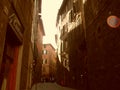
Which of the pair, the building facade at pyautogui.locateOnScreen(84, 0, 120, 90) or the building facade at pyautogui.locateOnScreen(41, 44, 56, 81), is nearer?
the building facade at pyautogui.locateOnScreen(84, 0, 120, 90)

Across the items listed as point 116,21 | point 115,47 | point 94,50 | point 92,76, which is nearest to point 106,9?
point 116,21

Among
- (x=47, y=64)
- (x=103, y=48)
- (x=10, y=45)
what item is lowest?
(x=10, y=45)

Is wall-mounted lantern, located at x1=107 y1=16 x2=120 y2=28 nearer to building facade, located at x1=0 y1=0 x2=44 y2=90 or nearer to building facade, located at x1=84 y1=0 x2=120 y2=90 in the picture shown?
building facade, located at x1=84 y1=0 x2=120 y2=90

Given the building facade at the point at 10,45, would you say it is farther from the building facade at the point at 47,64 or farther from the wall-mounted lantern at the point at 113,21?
the building facade at the point at 47,64

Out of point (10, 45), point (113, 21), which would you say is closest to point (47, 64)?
point (113, 21)

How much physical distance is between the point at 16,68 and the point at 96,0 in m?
5.28

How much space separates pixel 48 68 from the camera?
40.7 metres

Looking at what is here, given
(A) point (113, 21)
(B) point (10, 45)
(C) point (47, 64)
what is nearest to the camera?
(B) point (10, 45)

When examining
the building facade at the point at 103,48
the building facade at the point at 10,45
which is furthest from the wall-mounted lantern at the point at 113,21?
the building facade at the point at 10,45

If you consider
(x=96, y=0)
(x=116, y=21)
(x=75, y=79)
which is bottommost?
(x=75, y=79)

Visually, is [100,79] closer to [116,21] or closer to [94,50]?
[94,50]

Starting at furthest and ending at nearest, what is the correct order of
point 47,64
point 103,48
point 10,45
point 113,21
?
point 47,64 < point 103,48 < point 113,21 < point 10,45

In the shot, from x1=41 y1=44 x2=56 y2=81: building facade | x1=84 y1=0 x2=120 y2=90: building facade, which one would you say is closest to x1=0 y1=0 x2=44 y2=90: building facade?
x1=84 y1=0 x2=120 y2=90: building facade

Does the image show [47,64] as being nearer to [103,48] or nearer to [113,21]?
[103,48]
